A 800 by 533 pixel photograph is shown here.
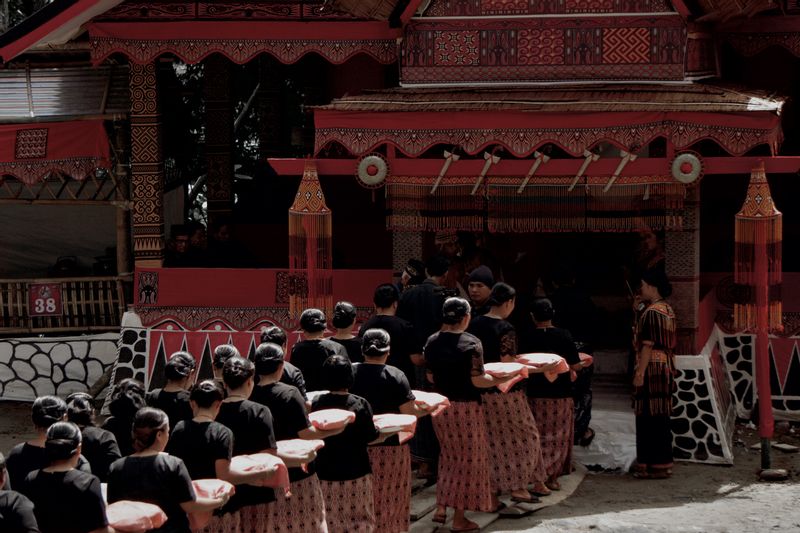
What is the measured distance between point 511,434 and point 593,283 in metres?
5.22

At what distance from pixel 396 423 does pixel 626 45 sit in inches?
221

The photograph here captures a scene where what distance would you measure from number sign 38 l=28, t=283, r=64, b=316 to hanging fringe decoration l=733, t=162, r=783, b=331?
7544 millimetres

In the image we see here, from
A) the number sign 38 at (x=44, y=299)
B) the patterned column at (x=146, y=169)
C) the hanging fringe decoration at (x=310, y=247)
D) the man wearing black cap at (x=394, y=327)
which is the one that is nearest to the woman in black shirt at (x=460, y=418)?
the man wearing black cap at (x=394, y=327)

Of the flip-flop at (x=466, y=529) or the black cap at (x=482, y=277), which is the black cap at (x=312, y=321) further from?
the black cap at (x=482, y=277)

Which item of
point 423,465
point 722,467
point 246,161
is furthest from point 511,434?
point 246,161

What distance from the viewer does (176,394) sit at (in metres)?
8.62

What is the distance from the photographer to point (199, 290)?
14430mm

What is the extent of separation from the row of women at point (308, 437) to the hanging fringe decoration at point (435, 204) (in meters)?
2.06

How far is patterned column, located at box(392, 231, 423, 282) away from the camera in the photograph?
13609 mm

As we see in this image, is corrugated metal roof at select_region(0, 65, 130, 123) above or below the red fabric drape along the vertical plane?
above

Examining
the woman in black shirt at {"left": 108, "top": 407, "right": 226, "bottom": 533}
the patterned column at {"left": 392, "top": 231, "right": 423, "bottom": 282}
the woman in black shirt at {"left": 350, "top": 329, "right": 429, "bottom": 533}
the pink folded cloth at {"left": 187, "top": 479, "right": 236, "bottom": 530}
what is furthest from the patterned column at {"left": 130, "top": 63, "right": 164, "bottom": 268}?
the woman in black shirt at {"left": 108, "top": 407, "right": 226, "bottom": 533}

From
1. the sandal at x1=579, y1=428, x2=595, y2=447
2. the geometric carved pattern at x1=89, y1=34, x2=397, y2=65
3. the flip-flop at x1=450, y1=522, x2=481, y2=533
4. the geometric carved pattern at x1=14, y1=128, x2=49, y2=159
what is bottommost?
the flip-flop at x1=450, y1=522, x2=481, y2=533

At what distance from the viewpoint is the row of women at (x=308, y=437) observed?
7.31 meters

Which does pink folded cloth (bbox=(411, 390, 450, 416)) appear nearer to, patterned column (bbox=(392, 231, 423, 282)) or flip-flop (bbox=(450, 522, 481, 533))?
flip-flop (bbox=(450, 522, 481, 533))
